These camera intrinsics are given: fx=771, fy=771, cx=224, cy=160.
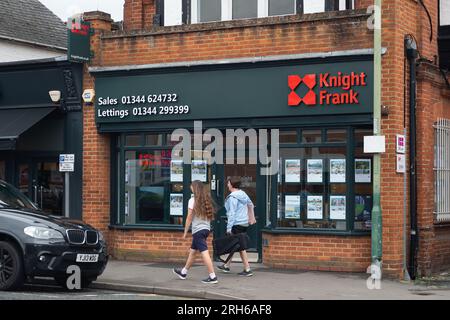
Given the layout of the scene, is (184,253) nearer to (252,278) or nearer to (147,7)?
(252,278)

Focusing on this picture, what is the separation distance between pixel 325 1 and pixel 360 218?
446cm

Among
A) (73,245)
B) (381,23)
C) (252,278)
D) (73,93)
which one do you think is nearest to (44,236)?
(73,245)

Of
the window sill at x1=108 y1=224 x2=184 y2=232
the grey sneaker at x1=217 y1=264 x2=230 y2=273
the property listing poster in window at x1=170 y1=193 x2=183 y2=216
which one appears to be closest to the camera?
the grey sneaker at x1=217 y1=264 x2=230 y2=273

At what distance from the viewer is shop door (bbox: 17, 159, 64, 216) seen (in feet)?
58.1

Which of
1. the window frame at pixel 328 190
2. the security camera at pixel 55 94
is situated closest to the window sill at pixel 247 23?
the security camera at pixel 55 94

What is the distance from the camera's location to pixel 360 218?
1466cm

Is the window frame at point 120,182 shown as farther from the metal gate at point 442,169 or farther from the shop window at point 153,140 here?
the metal gate at point 442,169

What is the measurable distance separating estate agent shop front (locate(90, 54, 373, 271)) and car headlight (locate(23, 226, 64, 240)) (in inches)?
176

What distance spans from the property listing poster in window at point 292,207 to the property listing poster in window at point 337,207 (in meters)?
0.69

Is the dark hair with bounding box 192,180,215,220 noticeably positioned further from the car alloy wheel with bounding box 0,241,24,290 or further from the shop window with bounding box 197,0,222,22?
the shop window with bounding box 197,0,222,22

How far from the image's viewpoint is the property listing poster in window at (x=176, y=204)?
16.2 meters

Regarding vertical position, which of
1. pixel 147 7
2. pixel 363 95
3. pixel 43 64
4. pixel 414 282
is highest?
pixel 147 7

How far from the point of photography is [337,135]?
48.2ft

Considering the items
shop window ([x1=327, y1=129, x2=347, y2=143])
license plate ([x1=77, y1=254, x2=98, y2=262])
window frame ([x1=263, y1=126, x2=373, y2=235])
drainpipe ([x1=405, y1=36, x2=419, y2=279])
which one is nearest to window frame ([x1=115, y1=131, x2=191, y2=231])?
window frame ([x1=263, y1=126, x2=373, y2=235])
